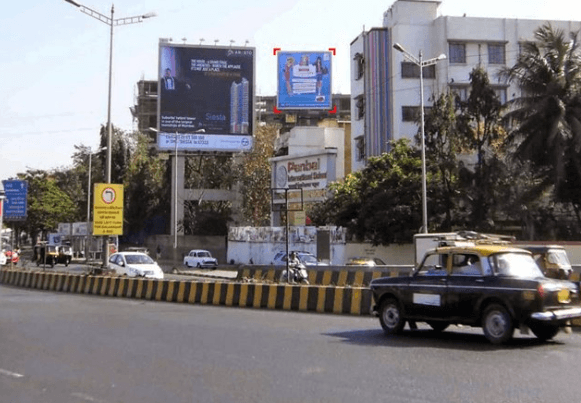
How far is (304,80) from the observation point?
63.5m

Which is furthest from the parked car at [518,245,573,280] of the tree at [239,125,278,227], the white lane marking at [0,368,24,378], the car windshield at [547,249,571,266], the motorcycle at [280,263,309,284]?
the tree at [239,125,278,227]

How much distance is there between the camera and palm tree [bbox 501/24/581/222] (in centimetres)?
3369

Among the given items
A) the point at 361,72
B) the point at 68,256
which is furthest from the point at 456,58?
the point at 68,256

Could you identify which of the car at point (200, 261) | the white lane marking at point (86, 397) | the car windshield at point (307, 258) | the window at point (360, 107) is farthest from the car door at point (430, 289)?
the window at point (360, 107)

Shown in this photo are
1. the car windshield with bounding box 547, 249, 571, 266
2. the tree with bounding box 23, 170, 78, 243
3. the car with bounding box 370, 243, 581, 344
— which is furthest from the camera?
the tree with bounding box 23, 170, 78, 243

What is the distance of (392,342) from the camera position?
11797 mm

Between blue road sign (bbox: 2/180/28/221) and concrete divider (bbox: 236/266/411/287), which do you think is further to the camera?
blue road sign (bbox: 2/180/28/221)

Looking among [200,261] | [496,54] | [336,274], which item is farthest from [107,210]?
[496,54]

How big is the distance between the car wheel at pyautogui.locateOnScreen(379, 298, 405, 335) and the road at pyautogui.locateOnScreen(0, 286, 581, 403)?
23 centimetres

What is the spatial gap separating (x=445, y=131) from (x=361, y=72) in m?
18.0

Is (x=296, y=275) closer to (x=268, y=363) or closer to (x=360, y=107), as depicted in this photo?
(x=268, y=363)

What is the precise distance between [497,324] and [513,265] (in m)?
1.05

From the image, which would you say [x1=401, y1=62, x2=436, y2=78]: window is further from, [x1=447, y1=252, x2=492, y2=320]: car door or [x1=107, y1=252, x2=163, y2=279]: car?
[x1=447, y1=252, x2=492, y2=320]: car door

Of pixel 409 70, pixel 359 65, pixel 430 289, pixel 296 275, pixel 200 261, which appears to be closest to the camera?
pixel 430 289
